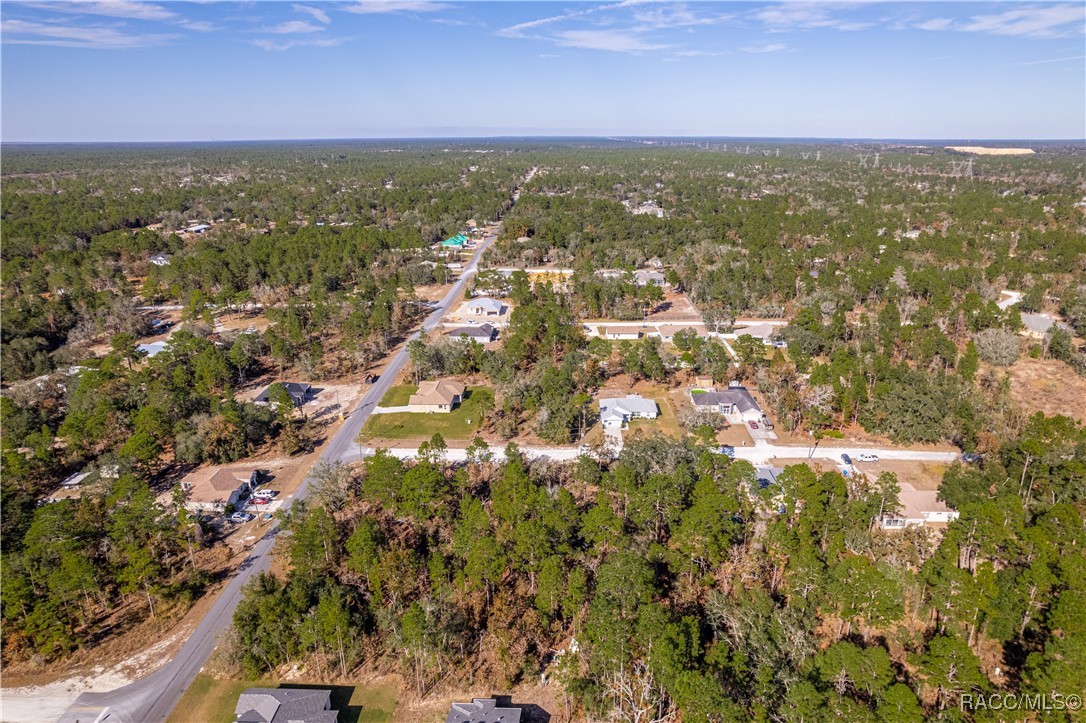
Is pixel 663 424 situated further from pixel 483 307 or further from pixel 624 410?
pixel 483 307

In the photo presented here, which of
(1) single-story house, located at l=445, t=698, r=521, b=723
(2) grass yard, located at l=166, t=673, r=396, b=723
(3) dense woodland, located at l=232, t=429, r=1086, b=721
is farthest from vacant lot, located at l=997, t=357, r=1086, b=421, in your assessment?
(2) grass yard, located at l=166, t=673, r=396, b=723

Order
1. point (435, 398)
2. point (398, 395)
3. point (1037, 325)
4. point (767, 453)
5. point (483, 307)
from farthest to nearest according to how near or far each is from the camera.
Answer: point (483, 307) < point (1037, 325) < point (398, 395) < point (435, 398) < point (767, 453)

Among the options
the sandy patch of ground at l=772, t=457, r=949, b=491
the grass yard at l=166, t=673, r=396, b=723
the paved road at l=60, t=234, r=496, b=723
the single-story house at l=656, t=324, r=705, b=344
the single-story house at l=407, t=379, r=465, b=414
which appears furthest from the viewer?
the single-story house at l=656, t=324, r=705, b=344

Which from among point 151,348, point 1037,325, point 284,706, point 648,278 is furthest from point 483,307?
point 1037,325

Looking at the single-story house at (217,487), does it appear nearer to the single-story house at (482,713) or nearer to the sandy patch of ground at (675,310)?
the single-story house at (482,713)

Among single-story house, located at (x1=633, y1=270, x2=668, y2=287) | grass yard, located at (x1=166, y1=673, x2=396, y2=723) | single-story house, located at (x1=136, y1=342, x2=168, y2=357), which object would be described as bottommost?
grass yard, located at (x1=166, y1=673, x2=396, y2=723)

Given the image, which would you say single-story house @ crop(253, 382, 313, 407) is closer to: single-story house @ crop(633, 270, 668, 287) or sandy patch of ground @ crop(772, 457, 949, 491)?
sandy patch of ground @ crop(772, 457, 949, 491)
